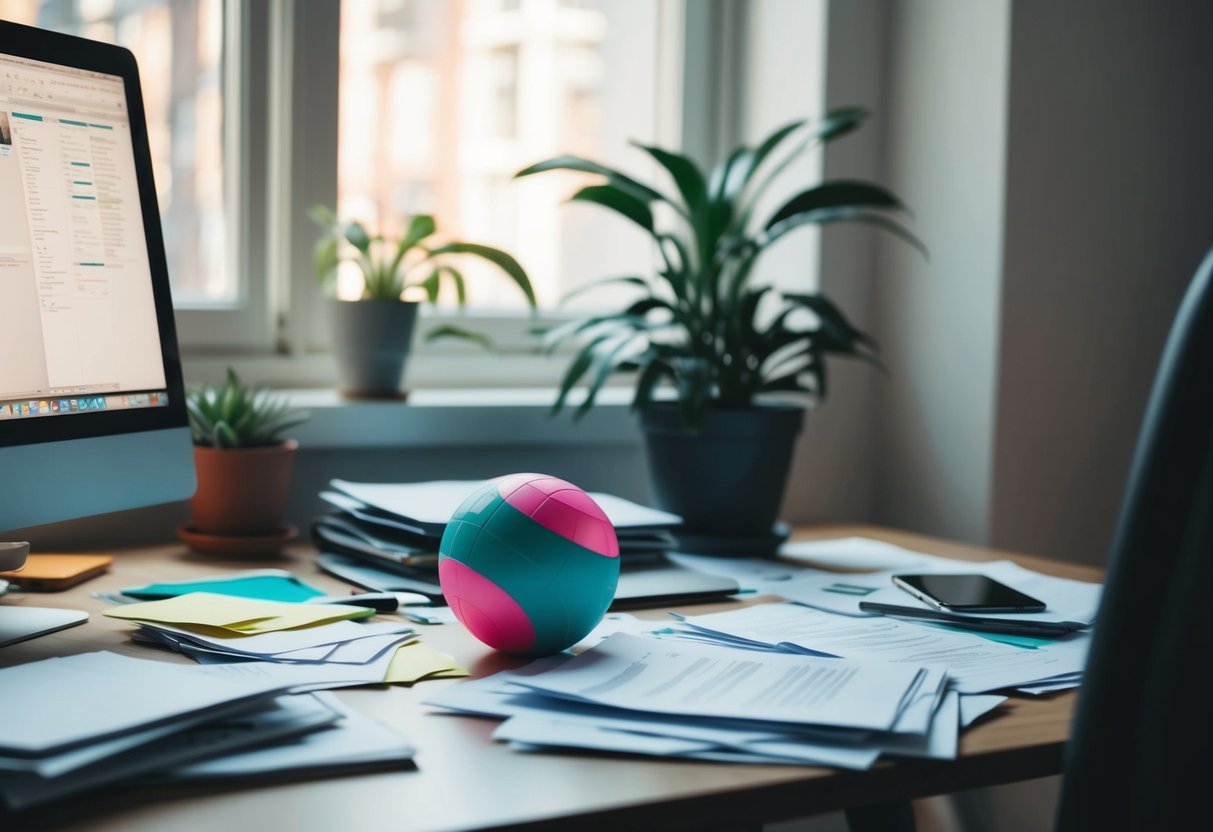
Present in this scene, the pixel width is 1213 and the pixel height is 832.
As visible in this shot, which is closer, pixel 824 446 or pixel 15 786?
pixel 15 786

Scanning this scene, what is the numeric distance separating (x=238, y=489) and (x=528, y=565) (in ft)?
1.85

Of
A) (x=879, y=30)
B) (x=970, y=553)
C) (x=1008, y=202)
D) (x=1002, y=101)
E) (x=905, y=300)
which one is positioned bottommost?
(x=970, y=553)

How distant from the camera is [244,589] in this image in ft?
3.46

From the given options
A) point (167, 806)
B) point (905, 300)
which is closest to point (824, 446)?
point (905, 300)

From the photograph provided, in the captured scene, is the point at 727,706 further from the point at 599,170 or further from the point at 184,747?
the point at 599,170

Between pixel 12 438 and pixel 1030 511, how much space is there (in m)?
1.41

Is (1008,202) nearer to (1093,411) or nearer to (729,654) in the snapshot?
(1093,411)

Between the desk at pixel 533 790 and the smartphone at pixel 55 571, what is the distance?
30cm

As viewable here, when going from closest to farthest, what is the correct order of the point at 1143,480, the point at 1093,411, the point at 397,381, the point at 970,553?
the point at 1143,480
the point at 970,553
the point at 397,381
the point at 1093,411

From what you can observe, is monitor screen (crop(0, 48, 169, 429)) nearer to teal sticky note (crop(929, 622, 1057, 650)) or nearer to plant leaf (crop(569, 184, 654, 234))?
plant leaf (crop(569, 184, 654, 234))

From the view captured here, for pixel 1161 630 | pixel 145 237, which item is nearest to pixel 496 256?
pixel 145 237

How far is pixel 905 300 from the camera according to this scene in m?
1.82

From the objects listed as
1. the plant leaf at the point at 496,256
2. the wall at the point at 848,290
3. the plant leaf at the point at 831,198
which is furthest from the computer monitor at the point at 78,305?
the wall at the point at 848,290

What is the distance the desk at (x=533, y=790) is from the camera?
0.57 m
